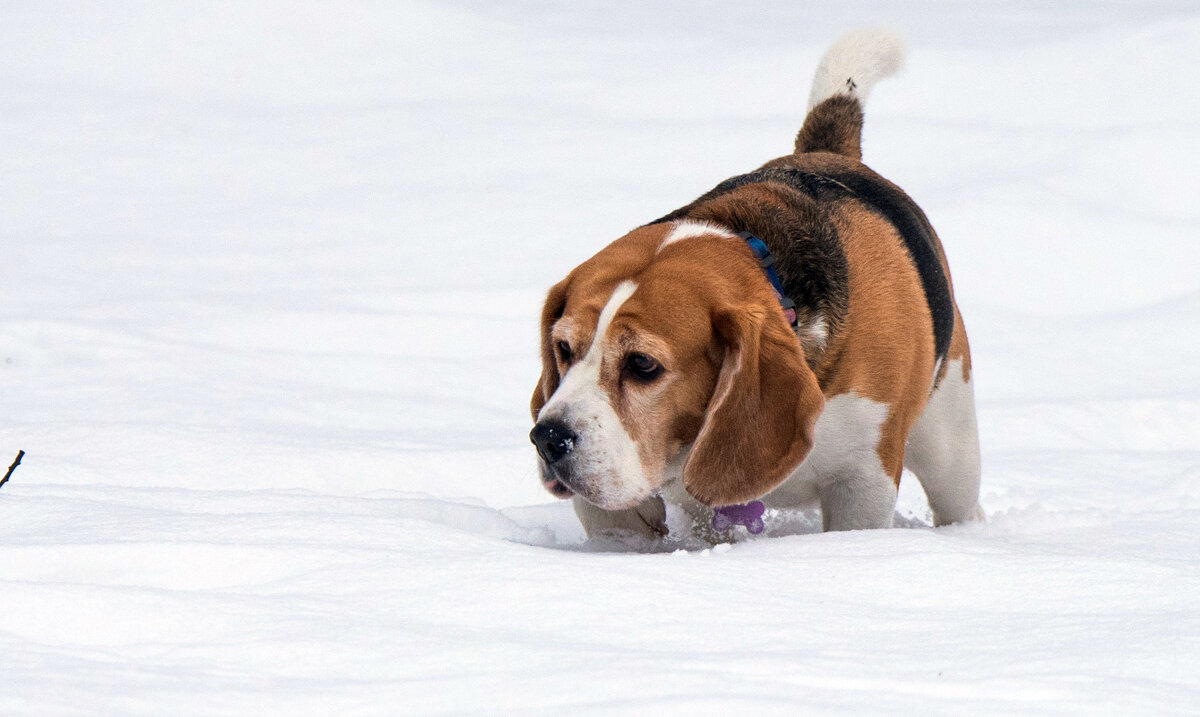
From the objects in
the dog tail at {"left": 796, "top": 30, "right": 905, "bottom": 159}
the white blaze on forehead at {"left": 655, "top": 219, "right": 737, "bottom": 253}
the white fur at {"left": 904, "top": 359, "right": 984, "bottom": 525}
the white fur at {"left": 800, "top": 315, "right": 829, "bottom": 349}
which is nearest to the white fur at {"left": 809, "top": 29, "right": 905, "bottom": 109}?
the dog tail at {"left": 796, "top": 30, "right": 905, "bottom": 159}

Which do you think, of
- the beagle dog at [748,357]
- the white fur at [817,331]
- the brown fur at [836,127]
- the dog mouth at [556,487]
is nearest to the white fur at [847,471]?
the beagle dog at [748,357]

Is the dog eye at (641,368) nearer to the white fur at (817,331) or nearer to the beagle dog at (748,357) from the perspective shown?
the beagle dog at (748,357)

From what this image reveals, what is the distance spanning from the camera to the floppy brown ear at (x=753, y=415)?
9.78 ft

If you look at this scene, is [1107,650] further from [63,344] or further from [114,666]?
[63,344]

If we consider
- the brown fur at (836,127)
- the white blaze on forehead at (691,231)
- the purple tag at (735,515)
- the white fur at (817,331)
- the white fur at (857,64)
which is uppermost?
the white fur at (857,64)

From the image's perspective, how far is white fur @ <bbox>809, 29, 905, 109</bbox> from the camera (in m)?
4.52

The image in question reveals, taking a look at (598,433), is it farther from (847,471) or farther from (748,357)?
(847,471)

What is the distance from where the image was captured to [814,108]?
458cm

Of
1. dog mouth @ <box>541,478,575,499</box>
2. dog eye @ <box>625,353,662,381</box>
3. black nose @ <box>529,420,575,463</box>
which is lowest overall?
dog mouth @ <box>541,478,575,499</box>

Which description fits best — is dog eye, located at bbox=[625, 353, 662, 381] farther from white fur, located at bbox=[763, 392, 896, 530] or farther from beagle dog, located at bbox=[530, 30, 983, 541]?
white fur, located at bbox=[763, 392, 896, 530]

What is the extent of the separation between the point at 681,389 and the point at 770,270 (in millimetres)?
400

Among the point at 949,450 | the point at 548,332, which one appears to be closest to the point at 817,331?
the point at 548,332

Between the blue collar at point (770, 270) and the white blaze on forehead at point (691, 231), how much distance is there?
5 cm

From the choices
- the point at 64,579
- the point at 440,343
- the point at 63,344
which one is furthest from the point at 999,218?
the point at 64,579
